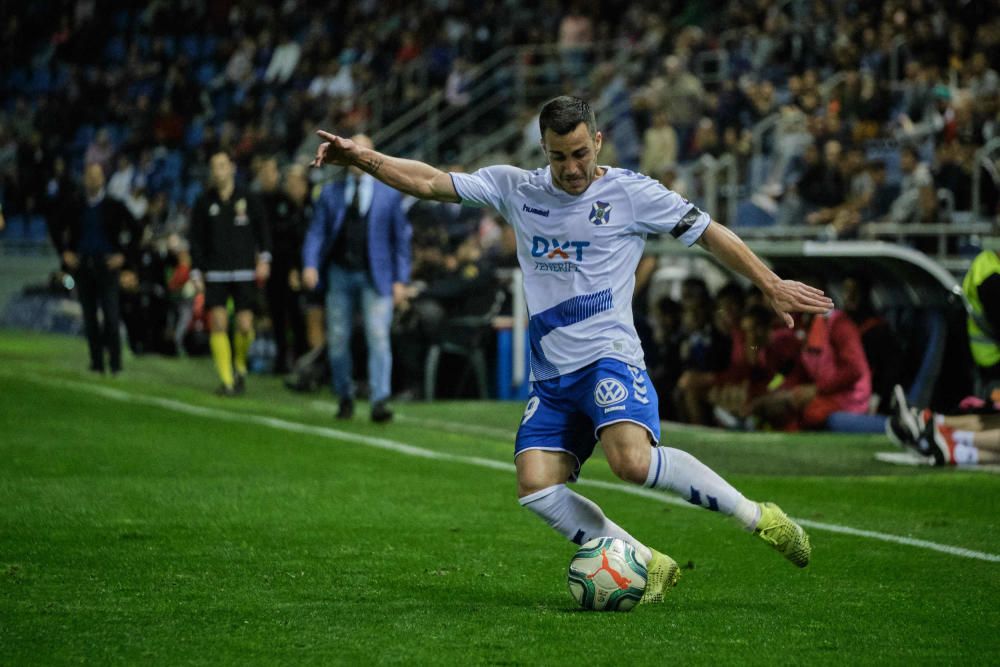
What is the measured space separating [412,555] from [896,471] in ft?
16.0

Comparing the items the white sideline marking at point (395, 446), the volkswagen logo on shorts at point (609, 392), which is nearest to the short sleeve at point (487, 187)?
the volkswagen logo on shorts at point (609, 392)

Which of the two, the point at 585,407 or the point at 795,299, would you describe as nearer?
the point at 795,299

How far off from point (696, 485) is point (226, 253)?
36.3ft

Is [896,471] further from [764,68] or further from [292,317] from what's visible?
[764,68]

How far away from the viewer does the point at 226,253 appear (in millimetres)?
16797

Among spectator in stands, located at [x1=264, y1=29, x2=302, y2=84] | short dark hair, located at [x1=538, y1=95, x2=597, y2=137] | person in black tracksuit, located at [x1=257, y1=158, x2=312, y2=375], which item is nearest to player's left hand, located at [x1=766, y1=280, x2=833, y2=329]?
short dark hair, located at [x1=538, y1=95, x2=597, y2=137]

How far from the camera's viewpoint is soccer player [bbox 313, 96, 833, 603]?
20.9 feet

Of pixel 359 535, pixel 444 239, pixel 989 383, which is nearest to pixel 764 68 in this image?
pixel 444 239

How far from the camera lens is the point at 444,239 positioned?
818 inches

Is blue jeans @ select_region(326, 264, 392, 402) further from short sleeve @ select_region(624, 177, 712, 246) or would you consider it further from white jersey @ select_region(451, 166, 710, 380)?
short sleeve @ select_region(624, 177, 712, 246)

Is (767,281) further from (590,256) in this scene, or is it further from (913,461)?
(913,461)

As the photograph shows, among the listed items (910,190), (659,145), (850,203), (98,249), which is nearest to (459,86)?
(659,145)

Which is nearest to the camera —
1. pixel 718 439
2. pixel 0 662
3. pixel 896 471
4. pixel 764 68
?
pixel 0 662

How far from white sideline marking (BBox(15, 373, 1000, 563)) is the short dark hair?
299cm
